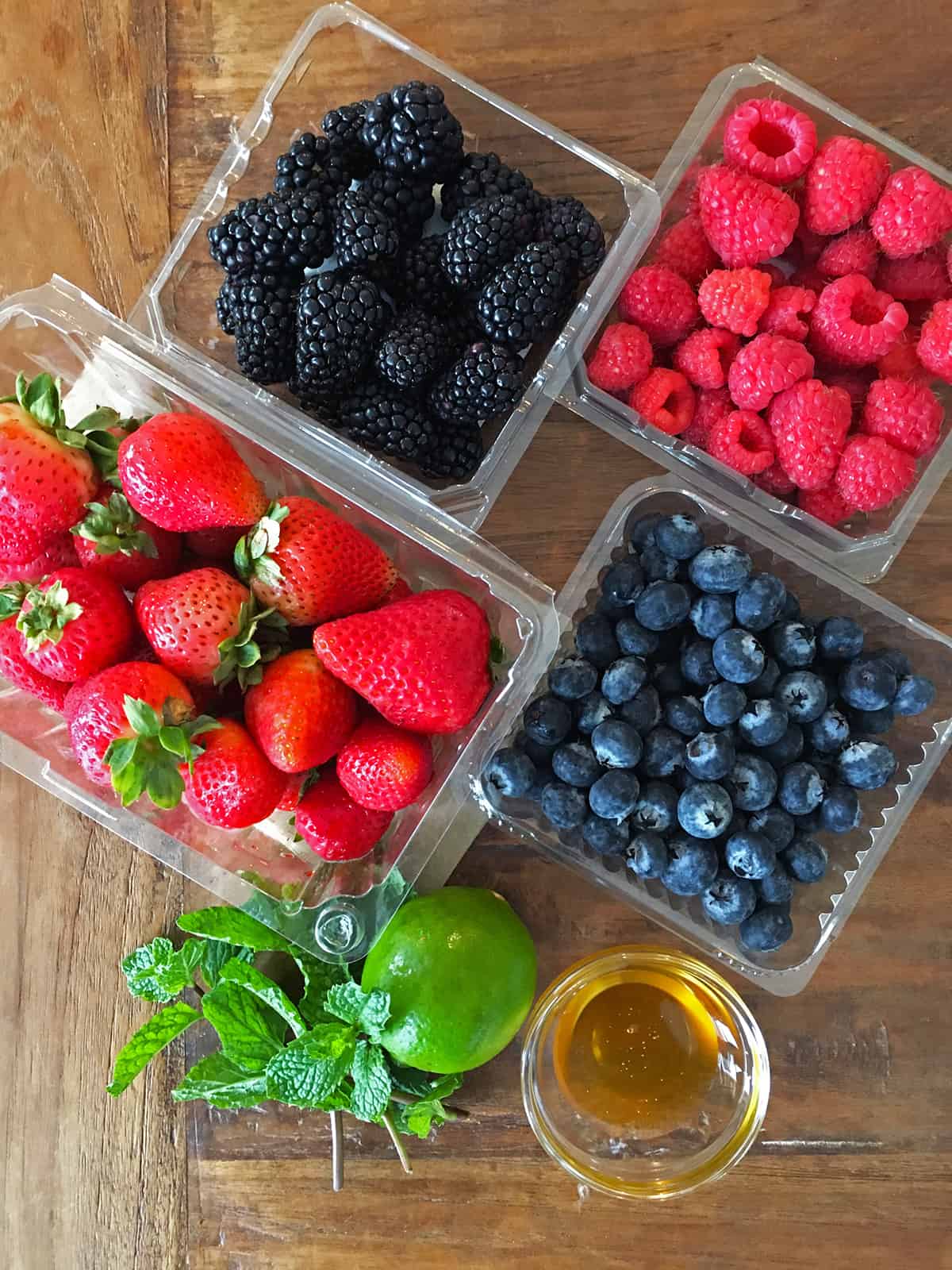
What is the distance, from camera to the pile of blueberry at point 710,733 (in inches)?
36.6

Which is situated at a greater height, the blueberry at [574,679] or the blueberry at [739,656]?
the blueberry at [739,656]

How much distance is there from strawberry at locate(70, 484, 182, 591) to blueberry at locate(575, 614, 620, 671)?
384 millimetres

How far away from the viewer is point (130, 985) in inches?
39.7

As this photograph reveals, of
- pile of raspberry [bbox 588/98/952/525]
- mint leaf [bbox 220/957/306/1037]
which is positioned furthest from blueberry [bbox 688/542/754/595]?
mint leaf [bbox 220/957/306/1037]

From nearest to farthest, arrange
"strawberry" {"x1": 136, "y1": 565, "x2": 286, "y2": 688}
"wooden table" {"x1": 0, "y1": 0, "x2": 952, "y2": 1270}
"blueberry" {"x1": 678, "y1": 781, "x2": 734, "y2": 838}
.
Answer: "strawberry" {"x1": 136, "y1": 565, "x2": 286, "y2": 688} < "blueberry" {"x1": 678, "y1": 781, "x2": 734, "y2": 838} < "wooden table" {"x1": 0, "y1": 0, "x2": 952, "y2": 1270}

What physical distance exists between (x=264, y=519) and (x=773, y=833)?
0.55 m

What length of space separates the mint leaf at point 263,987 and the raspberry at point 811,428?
0.70 meters

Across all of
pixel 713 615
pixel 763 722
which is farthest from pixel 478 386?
pixel 763 722

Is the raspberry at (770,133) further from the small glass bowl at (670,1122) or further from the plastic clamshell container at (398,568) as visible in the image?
the small glass bowl at (670,1122)

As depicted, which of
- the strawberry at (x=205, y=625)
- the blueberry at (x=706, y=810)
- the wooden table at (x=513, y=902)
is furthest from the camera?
the wooden table at (x=513, y=902)

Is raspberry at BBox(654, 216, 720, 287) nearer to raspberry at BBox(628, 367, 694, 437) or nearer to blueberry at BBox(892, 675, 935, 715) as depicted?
raspberry at BBox(628, 367, 694, 437)

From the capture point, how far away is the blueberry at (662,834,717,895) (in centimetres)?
93

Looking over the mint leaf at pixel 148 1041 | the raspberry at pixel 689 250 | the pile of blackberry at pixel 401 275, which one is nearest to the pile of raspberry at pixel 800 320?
the raspberry at pixel 689 250

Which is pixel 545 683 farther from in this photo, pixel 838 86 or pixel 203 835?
pixel 838 86
